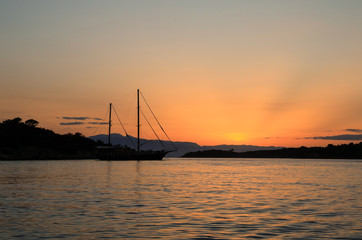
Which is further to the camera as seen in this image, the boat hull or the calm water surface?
the boat hull

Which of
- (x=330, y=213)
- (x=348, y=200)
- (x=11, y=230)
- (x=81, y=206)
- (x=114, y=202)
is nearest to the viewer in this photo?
(x=11, y=230)

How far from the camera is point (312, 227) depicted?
2048 centimetres

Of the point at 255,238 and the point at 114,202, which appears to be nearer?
the point at 255,238

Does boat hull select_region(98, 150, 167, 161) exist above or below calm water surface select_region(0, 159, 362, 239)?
above

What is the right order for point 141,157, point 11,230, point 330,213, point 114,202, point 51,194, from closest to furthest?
point 11,230 → point 330,213 → point 114,202 → point 51,194 → point 141,157

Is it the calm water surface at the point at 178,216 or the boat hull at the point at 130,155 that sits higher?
the boat hull at the point at 130,155

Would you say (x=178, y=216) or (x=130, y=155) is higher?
(x=130, y=155)

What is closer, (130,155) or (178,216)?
(178,216)

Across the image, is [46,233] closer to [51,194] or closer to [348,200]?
[51,194]

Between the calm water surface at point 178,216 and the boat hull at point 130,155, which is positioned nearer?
the calm water surface at point 178,216

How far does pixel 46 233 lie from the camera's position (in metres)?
18.4

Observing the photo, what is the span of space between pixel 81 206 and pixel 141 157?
145 metres

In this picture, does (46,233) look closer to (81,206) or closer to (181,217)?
(181,217)

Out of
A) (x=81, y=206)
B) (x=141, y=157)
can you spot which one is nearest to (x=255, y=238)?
(x=81, y=206)
